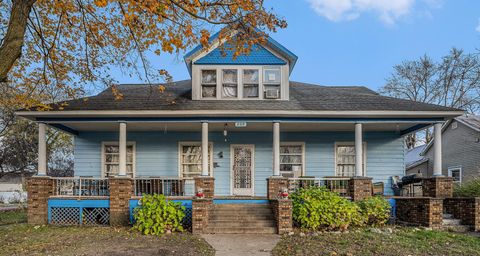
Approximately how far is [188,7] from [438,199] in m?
8.18

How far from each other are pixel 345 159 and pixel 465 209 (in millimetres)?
4194

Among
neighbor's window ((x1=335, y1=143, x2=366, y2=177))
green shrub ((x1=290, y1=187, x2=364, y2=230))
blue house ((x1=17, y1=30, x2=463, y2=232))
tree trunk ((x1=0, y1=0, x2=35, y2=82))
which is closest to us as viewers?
tree trunk ((x1=0, y1=0, x2=35, y2=82))

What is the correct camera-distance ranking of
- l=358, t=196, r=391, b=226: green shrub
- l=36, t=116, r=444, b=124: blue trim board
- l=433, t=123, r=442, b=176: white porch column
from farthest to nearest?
l=36, t=116, r=444, b=124: blue trim board
l=433, t=123, r=442, b=176: white porch column
l=358, t=196, r=391, b=226: green shrub

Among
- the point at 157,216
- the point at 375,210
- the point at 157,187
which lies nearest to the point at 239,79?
the point at 157,187

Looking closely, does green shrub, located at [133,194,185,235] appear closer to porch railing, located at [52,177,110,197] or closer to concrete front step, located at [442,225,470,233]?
porch railing, located at [52,177,110,197]

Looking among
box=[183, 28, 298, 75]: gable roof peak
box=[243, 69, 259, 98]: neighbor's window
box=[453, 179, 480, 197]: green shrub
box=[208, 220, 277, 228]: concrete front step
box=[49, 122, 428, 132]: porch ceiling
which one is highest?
box=[183, 28, 298, 75]: gable roof peak

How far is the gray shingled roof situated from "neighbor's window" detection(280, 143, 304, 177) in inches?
78.0

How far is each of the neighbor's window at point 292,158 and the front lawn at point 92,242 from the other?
5.16m

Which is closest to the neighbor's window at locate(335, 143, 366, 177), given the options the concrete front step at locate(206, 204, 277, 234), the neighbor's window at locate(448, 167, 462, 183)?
the concrete front step at locate(206, 204, 277, 234)

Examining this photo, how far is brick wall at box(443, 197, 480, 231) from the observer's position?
9.47m

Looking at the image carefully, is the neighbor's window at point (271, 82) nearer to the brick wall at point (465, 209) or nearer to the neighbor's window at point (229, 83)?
the neighbor's window at point (229, 83)

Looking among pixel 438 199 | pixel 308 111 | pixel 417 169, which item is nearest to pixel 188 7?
pixel 308 111

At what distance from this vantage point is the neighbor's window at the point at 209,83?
12.0 metres

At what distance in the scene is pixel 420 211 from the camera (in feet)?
32.8
